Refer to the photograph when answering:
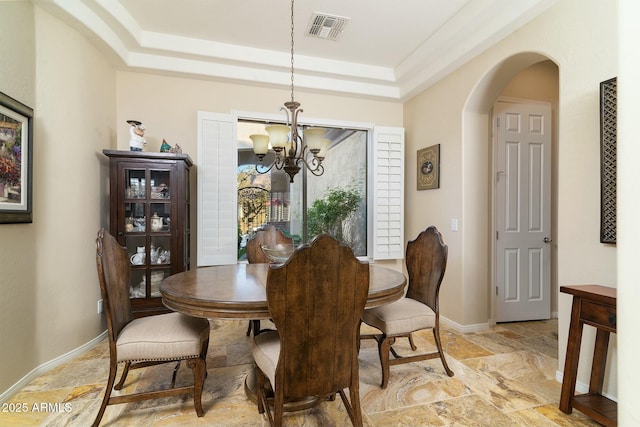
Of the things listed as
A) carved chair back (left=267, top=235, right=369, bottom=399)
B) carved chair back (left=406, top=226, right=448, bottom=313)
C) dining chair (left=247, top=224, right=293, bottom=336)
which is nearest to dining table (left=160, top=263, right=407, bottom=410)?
carved chair back (left=267, top=235, right=369, bottom=399)

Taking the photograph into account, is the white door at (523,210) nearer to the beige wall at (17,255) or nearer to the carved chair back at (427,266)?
the carved chair back at (427,266)

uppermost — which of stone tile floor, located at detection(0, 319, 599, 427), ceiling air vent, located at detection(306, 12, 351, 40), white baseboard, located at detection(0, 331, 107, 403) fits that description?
ceiling air vent, located at detection(306, 12, 351, 40)

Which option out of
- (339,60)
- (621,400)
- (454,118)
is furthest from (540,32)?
(621,400)

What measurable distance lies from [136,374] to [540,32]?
395 centimetres

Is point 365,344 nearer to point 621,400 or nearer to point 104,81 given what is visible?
point 621,400

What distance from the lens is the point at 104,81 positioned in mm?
3059

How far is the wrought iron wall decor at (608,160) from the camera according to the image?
185 cm

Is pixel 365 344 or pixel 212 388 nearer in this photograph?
pixel 212 388

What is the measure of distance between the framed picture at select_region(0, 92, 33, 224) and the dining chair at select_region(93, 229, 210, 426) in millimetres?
800

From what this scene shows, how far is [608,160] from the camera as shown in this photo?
1881 millimetres

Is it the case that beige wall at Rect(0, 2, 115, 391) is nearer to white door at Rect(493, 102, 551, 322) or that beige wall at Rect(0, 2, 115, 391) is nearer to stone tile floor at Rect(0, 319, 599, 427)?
stone tile floor at Rect(0, 319, 599, 427)

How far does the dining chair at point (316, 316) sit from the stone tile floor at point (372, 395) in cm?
51

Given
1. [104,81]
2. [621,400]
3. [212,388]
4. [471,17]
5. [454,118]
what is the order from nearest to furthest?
[621,400] < [212,388] < [471,17] < [104,81] < [454,118]

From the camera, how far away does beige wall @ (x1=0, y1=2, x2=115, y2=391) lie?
209 cm
